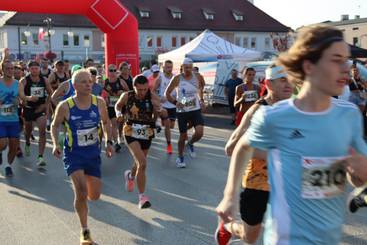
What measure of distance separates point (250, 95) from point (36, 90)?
3907 mm

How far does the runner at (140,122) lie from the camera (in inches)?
233

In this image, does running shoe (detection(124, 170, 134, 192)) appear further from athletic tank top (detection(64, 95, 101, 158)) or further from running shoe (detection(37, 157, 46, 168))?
running shoe (detection(37, 157, 46, 168))

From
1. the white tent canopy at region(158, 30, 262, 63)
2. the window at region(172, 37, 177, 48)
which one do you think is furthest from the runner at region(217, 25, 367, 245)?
the window at region(172, 37, 177, 48)

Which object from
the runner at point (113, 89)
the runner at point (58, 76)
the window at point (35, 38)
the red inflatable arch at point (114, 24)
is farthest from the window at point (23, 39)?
the runner at point (113, 89)

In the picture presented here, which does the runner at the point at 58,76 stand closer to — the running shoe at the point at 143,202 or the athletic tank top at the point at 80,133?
the running shoe at the point at 143,202

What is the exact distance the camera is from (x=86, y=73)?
17.0 ft

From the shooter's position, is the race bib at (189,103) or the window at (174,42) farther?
the window at (174,42)

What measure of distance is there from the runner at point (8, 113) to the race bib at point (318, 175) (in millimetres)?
6523

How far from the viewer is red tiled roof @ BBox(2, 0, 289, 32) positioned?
62.6 meters

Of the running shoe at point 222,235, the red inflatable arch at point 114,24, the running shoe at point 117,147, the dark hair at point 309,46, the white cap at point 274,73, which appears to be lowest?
the running shoe at point 117,147

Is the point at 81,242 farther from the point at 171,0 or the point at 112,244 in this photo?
the point at 171,0

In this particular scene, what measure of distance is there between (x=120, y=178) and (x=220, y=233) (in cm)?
421

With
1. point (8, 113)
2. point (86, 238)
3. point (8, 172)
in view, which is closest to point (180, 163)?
point (8, 172)

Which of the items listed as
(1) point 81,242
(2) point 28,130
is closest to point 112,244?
(1) point 81,242
